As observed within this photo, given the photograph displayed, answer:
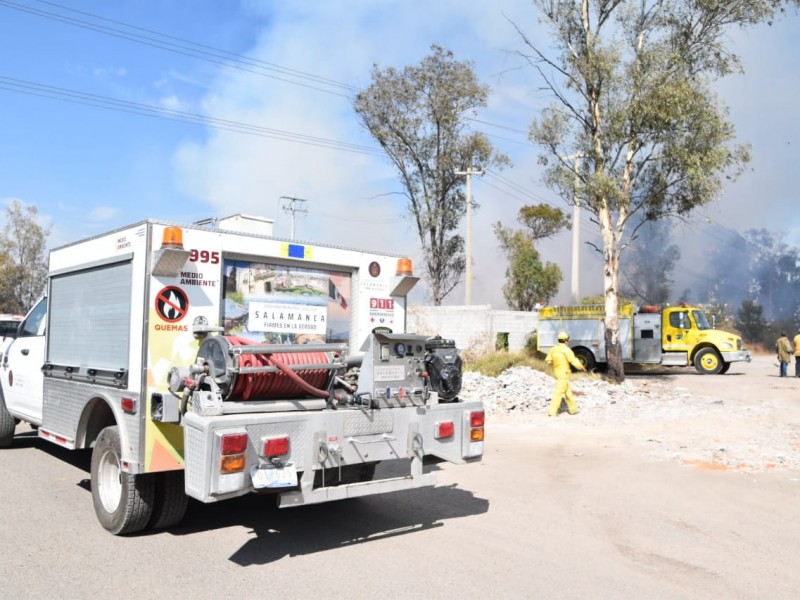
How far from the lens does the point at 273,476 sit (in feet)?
16.0

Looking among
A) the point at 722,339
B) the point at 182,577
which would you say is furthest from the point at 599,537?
the point at 722,339

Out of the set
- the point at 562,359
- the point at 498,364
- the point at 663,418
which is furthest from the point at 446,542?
the point at 498,364

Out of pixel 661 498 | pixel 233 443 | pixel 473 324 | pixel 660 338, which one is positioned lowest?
pixel 661 498

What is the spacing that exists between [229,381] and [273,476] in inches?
→ 29.8

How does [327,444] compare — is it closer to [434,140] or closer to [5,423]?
[5,423]

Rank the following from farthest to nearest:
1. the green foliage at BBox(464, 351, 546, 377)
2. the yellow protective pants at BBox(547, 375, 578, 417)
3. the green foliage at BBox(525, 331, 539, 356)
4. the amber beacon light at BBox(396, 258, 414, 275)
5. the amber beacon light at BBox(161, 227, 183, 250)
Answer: the green foliage at BBox(525, 331, 539, 356)
the green foliage at BBox(464, 351, 546, 377)
the yellow protective pants at BBox(547, 375, 578, 417)
the amber beacon light at BBox(396, 258, 414, 275)
the amber beacon light at BBox(161, 227, 183, 250)

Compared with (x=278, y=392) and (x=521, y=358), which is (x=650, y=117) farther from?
(x=278, y=392)

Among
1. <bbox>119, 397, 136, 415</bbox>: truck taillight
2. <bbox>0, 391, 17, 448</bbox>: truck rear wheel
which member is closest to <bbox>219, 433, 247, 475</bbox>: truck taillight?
<bbox>119, 397, 136, 415</bbox>: truck taillight

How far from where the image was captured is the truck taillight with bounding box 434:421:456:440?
5.92 m

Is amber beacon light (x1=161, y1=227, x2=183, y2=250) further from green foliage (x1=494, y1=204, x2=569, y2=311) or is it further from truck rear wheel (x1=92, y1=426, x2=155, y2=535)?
green foliage (x1=494, y1=204, x2=569, y2=311)

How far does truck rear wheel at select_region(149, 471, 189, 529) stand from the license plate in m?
1.22

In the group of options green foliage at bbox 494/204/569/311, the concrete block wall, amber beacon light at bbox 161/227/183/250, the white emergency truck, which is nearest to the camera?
the white emergency truck

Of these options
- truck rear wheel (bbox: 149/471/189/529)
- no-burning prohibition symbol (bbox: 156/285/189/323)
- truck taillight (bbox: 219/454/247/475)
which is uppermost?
no-burning prohibition symbol (bbox: 156/285/189/323)

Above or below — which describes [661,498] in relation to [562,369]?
below
